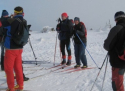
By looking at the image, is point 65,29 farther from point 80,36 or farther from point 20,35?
point 20,35

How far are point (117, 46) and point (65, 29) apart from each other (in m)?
3.63

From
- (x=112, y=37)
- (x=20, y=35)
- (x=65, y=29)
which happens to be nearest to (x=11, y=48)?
(x=20, y=35)

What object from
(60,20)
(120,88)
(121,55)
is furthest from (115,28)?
(60,20)

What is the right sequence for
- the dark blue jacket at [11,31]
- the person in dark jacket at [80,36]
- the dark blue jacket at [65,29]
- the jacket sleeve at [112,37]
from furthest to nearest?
1. the dark blue jacket at [65,29]
2. the person in dark jacket at [80,36]
3. the dark blue jacket at [11,31]
4. the jacket sleeve at [112,37]

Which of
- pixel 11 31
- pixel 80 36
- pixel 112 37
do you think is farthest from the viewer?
pixel 80 36

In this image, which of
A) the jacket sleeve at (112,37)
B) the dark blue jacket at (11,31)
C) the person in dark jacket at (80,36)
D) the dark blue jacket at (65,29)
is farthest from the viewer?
the dark blue jacket at (65,29)

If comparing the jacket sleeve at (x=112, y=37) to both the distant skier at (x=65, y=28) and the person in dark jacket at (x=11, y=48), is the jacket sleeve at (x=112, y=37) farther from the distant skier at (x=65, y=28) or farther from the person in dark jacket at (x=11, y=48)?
the distant skier at (x=65, y=28)

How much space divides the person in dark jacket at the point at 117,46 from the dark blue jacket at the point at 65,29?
10.9 ft

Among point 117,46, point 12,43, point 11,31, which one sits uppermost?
point 11,31

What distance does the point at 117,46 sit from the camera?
9.86ft

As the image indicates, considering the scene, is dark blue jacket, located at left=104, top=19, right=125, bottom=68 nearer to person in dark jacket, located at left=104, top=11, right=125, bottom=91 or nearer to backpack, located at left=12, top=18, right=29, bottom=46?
person in dark jacket, located at left=104, top=11, right=125, bottom=91

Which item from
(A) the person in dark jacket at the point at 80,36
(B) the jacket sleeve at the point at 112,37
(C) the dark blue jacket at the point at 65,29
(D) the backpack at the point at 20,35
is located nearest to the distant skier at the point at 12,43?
(D) the backpack at the point at 20,35

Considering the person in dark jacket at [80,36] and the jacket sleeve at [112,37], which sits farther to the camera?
the person in dark jacket at [80,36]

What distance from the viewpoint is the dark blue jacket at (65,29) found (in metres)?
6.33
